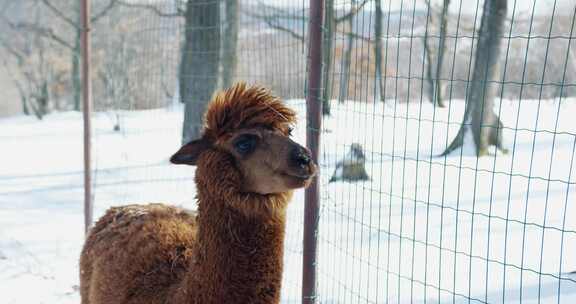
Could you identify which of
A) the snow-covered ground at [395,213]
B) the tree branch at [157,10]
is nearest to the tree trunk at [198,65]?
the tree branch at [157,10]

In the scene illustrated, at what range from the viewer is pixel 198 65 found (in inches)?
321

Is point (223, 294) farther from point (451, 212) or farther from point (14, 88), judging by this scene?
A: point (14, 88)

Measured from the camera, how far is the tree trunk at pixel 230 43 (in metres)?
7.01

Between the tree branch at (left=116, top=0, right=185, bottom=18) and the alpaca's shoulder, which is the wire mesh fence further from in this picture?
the alpaca's shoulder

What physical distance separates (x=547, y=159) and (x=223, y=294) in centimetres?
654

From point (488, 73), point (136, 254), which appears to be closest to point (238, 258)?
point (136, 254)

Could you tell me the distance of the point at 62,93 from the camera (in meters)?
34.4

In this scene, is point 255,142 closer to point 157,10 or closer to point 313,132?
point 313,132

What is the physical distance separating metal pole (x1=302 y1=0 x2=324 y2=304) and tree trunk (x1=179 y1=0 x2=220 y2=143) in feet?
10.9

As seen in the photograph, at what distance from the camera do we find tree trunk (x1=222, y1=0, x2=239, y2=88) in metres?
7.01

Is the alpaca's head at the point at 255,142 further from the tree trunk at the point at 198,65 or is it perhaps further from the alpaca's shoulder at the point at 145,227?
the tree trunk at the point at 198,65

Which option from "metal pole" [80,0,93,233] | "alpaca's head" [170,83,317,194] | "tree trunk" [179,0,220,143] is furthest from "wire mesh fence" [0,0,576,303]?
"metal pole" [80,0,93,233]

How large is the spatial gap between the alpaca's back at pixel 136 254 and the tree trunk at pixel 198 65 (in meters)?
3.02

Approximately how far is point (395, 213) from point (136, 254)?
3.75 meters
